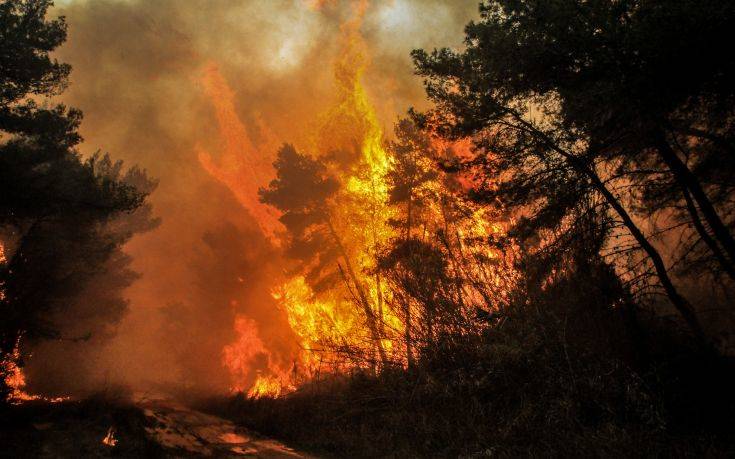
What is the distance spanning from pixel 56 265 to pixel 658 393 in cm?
2221

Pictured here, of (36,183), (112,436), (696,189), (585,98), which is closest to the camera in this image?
(585,98)

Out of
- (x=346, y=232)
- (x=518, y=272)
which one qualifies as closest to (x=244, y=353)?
(x=346, y=232)

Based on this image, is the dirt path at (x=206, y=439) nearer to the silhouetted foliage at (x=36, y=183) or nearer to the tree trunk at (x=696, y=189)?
the silhouetted foliage at (x=36, y=183)

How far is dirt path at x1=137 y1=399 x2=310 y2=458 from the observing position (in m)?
9.15

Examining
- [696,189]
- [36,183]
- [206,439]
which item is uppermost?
[36,183]

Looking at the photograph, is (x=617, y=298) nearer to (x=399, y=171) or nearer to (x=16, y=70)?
(x=399, y=171)

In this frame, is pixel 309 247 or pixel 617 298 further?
pixel 309 247

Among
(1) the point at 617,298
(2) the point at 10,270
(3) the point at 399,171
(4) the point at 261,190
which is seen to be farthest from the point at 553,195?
Result: (2) the point at 10,270

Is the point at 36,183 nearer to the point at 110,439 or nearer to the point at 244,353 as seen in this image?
the point at 110,439

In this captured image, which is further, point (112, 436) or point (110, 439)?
point (112, 436)

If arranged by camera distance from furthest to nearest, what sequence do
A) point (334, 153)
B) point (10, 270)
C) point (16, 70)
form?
point (334, 153)
point (10, 270)
point (16, 70)

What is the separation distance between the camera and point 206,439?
1102 centimetres

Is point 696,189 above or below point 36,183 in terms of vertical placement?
below

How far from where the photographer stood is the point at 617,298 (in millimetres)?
6957
